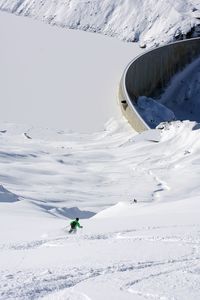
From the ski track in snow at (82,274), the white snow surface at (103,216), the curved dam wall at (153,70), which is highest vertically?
the curved dam wall at (153,70)

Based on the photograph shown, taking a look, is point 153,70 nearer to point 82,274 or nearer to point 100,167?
point 100,167

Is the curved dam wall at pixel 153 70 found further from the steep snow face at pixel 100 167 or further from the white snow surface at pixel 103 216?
the white snow surface at pixel 103 216

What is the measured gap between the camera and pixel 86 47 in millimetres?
39062

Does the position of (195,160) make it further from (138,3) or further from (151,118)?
(138,3)

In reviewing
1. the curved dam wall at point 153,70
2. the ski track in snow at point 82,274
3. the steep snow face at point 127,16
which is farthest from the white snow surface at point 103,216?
the steep snow face at point 127,16

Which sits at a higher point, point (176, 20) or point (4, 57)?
point (176, 20)

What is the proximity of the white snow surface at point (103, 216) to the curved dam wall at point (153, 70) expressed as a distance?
5.01m

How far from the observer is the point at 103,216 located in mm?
12469

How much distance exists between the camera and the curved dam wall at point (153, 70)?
1219 inches

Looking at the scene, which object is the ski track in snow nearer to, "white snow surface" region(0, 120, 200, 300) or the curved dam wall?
"white snow surface" region(0, 120, 200, 300)

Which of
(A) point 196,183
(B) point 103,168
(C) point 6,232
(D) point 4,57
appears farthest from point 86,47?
(C) point 6,232

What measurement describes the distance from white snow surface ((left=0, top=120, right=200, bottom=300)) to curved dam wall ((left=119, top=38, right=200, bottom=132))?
5008mm

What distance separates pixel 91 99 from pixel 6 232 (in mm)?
22357

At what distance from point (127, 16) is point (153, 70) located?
8.58m
